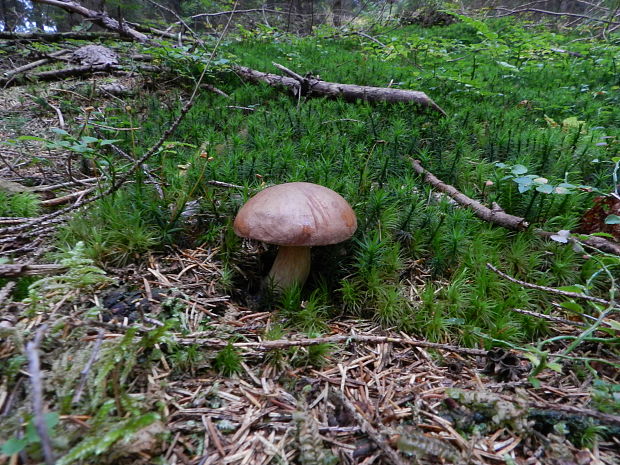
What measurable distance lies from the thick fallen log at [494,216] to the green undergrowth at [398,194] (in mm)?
71

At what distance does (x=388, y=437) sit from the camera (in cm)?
136

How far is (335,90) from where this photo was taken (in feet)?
17.6

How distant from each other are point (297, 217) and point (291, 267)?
55cm

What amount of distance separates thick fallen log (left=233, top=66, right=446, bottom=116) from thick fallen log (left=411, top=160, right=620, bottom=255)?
179 centimetres

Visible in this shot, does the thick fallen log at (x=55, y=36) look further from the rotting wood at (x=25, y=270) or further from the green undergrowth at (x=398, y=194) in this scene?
the rotting wood at (x=25, y=270)

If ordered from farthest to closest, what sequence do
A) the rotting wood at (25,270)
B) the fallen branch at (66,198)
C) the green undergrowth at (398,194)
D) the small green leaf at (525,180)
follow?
the fallen branch at (66,198)
the small green leaf at (525,180)
the green undergrowth at (398,194)
the rotting wood at (25,270)

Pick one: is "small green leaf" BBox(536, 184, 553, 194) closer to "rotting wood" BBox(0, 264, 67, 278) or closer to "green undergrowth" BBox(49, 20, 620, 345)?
"green undergrowth" BBox(49, 20, 620, 345)

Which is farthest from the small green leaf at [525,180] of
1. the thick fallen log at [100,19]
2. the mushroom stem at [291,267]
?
the thick fallen log at [100,19]

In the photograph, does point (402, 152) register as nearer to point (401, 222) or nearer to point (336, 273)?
point (401, 222)

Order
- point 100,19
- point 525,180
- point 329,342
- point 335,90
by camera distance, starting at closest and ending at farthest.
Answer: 1. point 329,342
2. point 525,180
3. point 335,90
4. point 100,19

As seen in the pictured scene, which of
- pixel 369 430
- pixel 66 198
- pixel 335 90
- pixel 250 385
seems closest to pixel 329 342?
pixel 250 385

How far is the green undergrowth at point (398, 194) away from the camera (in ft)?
7.47

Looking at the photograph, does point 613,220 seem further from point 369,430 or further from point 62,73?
point 62,73

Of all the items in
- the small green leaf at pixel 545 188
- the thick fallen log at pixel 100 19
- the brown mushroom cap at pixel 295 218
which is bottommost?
the brown mushroom cap at pixel 295 218
